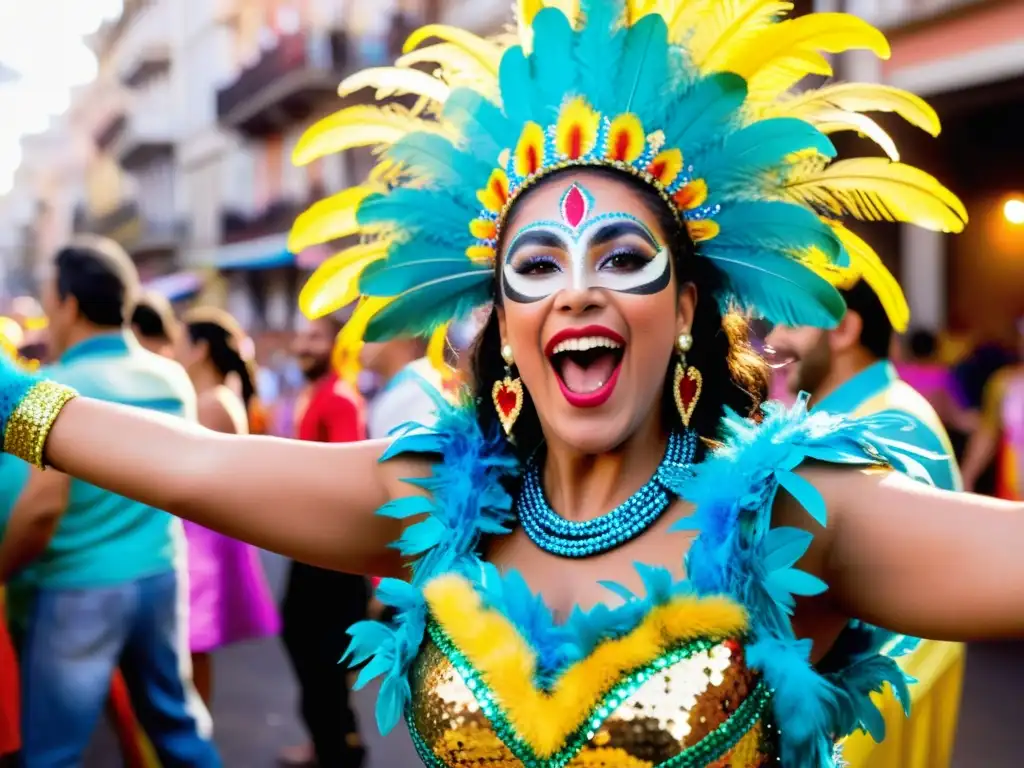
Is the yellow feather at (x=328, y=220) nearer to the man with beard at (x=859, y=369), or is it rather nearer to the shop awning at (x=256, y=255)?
the man with beard at (x=859, y=369)

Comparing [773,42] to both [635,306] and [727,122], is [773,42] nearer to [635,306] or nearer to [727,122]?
[727,122]

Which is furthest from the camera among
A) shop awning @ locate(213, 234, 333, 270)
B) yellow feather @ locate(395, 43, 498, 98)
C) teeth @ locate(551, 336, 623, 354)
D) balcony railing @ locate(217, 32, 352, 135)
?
shop awning @ locate(213, 234, 333, 270)

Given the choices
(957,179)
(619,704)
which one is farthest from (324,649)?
(957,179)

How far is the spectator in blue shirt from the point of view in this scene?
280cm

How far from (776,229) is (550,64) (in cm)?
43

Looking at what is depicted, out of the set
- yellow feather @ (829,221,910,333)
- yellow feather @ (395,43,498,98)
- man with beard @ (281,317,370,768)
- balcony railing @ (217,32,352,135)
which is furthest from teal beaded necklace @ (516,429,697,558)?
balcony railing @ (217,32,352,135)

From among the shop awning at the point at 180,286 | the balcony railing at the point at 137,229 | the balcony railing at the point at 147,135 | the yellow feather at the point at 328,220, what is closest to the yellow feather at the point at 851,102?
the yellow feather at the point at 328,220

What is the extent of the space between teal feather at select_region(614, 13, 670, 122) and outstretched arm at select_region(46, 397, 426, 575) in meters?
0.66

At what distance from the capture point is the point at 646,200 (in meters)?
1.63

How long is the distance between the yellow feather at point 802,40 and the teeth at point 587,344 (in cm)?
45

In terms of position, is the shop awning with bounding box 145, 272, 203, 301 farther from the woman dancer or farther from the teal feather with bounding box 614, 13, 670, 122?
the teal feather with bounding box 614, 13, 670, 122

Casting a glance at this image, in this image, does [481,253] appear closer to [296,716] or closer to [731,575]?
[731,575]

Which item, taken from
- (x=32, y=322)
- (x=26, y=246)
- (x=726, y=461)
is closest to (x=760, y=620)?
(x=726, y=461)

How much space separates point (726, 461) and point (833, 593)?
231 millimetres
